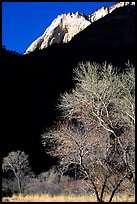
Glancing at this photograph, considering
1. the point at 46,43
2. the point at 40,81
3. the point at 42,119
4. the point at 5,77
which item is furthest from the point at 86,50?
the point at 46,43

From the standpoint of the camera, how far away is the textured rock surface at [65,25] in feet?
351

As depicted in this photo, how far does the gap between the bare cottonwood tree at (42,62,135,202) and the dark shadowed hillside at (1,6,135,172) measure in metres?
24.6

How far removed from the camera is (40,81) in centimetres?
5753

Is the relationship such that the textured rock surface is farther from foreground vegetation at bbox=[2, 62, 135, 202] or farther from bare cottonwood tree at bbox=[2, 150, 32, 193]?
foreground vegetation at bbox=[2, 62, 135, 202]

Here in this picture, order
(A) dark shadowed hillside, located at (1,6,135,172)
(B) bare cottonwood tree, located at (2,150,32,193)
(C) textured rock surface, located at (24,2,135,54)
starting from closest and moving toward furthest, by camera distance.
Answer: (B) bare cottonwood tree, located at (2,150,32,193), (A) dark shadowed hillside, located at (1,6,135,172), (C) textured rock surface, located at (24,2,135,54)

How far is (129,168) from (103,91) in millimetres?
3224

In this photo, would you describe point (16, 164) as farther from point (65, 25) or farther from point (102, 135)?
point (65, 25)

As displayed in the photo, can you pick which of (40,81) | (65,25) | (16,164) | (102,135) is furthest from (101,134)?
(65,25)

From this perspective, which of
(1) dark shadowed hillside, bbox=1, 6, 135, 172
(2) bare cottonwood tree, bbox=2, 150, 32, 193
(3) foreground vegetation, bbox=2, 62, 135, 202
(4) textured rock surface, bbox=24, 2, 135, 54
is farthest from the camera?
(4) textured rock surface, bbox=24, 2, 135, 54

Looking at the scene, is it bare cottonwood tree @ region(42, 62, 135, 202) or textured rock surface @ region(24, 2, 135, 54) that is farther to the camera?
textured rock surface @ region(24, 2, 135, 54)

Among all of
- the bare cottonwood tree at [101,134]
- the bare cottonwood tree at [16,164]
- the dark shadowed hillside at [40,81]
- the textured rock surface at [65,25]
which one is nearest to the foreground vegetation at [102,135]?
the bare cottonwood tree at [101,134]

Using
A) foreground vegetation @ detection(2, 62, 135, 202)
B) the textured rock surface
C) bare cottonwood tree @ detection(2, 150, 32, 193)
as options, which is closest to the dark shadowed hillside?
bare cottonwood tree @ detection(2, 150, 32, 193)

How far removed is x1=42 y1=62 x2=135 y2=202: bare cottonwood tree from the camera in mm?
14406

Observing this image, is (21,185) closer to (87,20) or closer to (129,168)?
(129,168)
